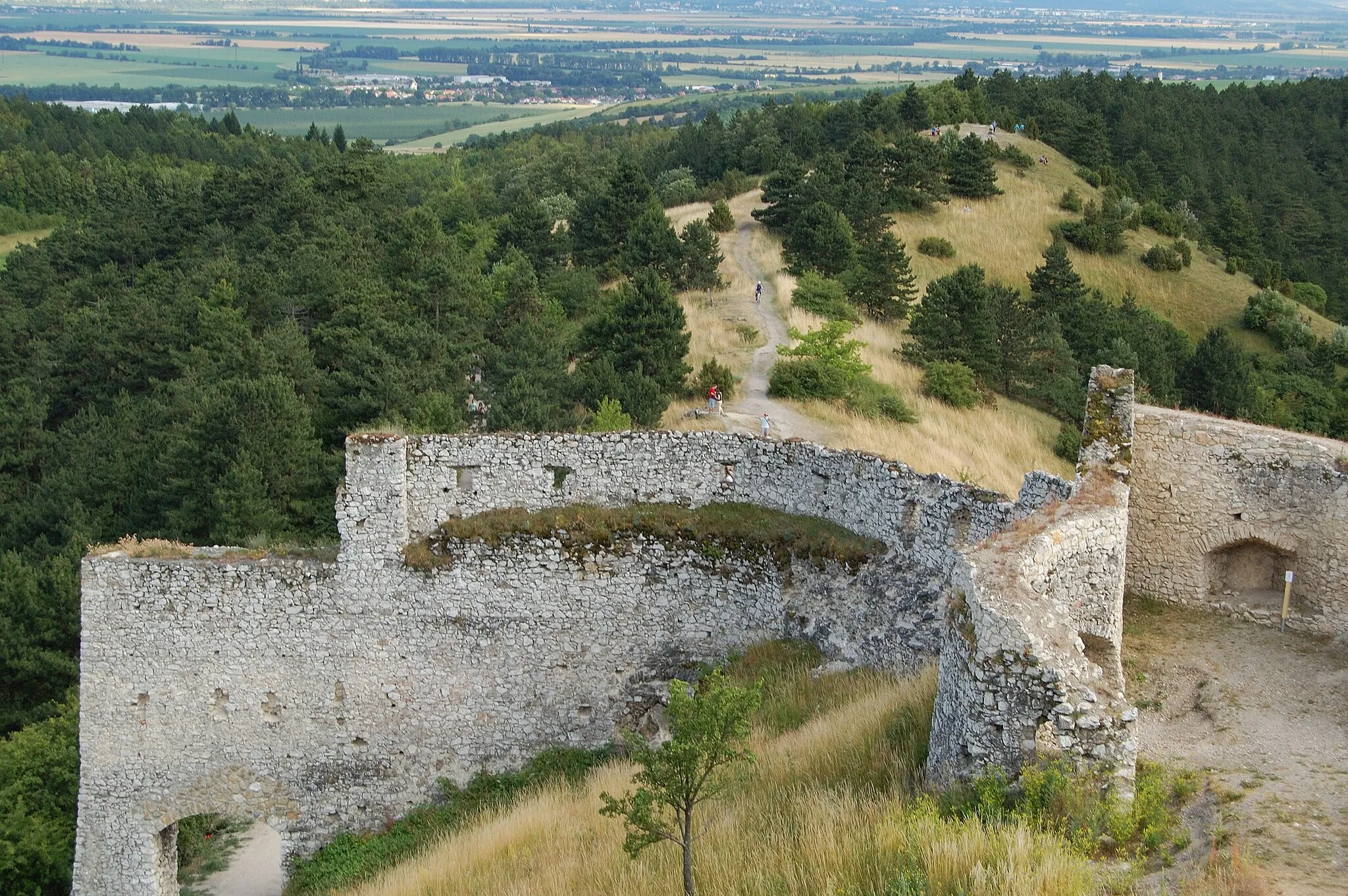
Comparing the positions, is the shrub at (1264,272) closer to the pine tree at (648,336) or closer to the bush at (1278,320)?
the bush at (1278,320)

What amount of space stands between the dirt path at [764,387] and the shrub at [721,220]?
292 inches

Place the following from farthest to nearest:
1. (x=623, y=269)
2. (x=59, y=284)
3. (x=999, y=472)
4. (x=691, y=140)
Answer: (x=691, y=140) < (x=59, y=284) < (x=623, y=269) < (x=999, y=472)

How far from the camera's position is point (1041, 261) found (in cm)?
6206

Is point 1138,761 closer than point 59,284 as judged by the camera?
Yes

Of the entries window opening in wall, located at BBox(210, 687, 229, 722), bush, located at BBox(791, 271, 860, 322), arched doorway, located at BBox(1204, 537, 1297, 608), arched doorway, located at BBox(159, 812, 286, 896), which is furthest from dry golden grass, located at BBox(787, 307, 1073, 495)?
arched doorway, located at BBox(159, 812, 286, 896)

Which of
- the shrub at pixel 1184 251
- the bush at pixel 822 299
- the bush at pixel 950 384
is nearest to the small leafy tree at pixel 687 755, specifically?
the bush at pixel 950 384

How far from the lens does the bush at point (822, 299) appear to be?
4075 centimetres

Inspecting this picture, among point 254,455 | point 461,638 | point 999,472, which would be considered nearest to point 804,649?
point 461,638

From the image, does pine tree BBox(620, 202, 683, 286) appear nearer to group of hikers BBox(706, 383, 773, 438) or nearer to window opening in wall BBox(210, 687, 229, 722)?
group of hikers BBox(706, 383, 773, 438)

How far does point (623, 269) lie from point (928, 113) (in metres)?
36.6

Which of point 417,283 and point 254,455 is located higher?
point 417,283

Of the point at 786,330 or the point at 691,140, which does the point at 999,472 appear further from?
the point at 691,140

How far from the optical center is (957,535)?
15.3 metres

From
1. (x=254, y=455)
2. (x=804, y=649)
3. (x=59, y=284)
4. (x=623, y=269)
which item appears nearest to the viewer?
(x=804, y=649)
